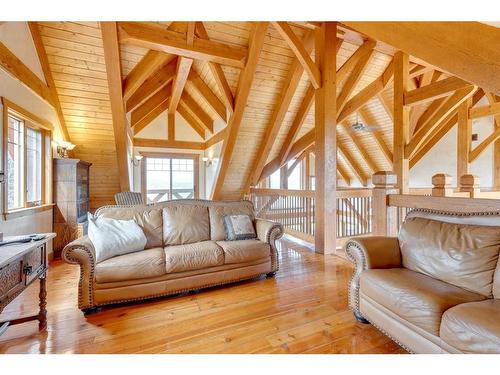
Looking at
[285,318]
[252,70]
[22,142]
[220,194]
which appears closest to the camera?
[285,318]

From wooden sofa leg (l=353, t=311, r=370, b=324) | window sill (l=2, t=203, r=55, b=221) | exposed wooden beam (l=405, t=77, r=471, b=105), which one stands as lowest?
wooden sofa leg (l=353, t=311, r=370, b=324)

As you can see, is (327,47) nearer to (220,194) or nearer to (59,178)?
(220,194)

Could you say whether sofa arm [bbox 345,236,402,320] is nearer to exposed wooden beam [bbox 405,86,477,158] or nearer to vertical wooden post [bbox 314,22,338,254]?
vertical wooden post [bbox 314,22,338,254]

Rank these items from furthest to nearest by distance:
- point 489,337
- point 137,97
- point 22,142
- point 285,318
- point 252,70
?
point 137,97 < point 252,70 < point 22,142 < point 285,318 < point 489,337

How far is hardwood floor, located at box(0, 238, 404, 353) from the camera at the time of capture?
1.77 m

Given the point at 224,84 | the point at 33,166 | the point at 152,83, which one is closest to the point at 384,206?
the point at 224,84

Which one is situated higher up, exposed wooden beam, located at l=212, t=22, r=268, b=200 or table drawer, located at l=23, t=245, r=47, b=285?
exposed wooden beam, located at l=212, t=22, r=268, b=200

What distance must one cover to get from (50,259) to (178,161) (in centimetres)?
449

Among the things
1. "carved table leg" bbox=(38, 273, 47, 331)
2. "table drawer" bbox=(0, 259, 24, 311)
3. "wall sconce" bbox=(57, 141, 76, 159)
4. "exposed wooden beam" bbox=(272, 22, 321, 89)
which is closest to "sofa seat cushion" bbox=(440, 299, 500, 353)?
"table drawer" bbox=(0, 259, 24, 311)

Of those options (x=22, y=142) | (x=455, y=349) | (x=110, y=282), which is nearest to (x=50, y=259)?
(x=22, y=142)

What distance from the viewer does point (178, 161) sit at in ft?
25.5

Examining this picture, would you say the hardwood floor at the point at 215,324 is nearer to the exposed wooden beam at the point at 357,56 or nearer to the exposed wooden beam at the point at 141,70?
the exposed wooden beam at the point at 141,70

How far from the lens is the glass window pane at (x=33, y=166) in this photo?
11.6 feet

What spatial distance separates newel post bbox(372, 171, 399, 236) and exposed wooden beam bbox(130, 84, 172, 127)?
552 centimetres
